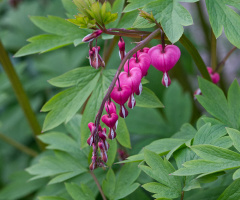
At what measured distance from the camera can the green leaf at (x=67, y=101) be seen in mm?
978

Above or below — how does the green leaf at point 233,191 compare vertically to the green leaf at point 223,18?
below

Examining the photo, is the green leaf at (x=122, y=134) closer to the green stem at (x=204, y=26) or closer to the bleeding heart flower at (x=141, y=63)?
the bleeding heart flower at (x=141, y=63)

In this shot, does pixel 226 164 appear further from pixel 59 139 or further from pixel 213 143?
pixel 59 139

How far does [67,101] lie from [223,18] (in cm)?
47

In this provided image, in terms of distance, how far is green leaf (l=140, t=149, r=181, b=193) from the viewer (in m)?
0.83

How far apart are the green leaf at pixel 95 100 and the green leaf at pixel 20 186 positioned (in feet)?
1.90

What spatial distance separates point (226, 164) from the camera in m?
0.76

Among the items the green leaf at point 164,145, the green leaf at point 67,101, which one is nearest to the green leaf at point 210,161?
the green leaf at point 164,145

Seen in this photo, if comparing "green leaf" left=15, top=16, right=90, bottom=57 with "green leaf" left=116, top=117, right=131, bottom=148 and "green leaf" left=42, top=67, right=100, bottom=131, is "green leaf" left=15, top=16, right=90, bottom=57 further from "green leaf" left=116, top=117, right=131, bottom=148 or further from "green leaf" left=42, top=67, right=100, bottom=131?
"green leaf" left=116, top=117, right=131, bottom=148

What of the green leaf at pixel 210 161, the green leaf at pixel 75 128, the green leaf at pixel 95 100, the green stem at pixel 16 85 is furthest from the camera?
the green stem at pixel 16 85

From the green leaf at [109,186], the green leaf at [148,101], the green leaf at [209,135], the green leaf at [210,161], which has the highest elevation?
the green leaf at [148,101]

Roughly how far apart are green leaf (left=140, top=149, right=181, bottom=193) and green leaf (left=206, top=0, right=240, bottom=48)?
0.33 metres

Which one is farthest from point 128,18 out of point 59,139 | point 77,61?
point 77,61

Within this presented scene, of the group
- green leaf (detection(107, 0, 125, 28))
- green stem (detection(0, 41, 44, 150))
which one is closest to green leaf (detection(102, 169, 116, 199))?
green leaf (detection(107, 0, 125, 28))
